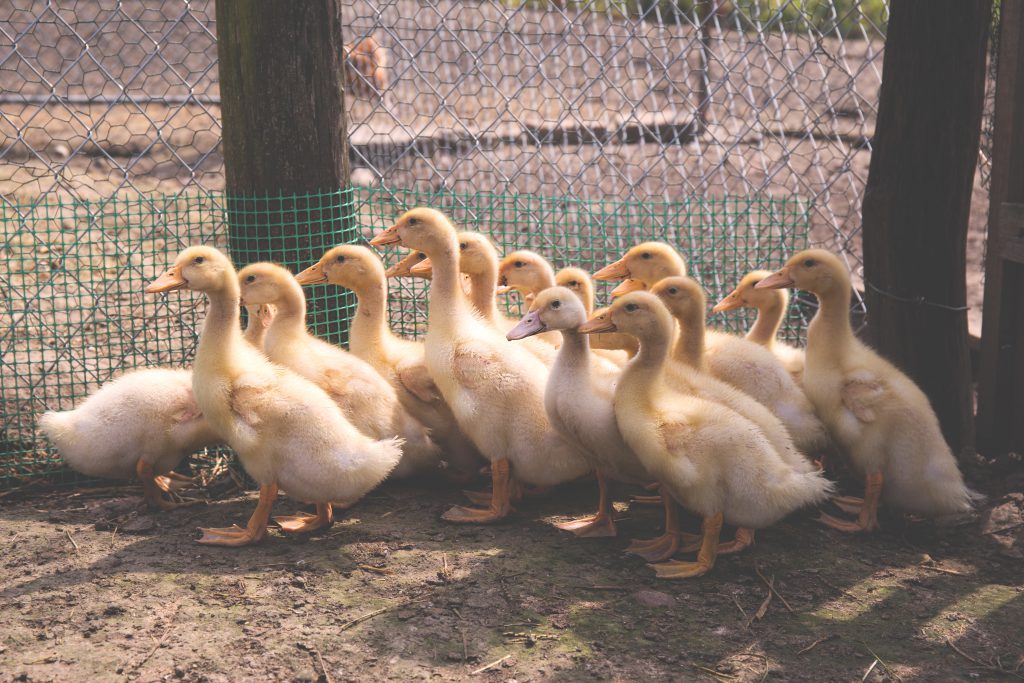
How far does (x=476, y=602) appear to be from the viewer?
419 centimetres

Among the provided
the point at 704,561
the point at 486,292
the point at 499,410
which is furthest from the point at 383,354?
the point at 704,561

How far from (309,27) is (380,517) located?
2472 millimetres

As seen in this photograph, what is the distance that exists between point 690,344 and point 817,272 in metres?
0.72

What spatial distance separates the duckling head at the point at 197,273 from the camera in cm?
470

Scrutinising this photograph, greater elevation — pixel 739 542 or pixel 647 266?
pixel 647 266

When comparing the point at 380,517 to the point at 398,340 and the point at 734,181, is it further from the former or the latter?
the point at 734,181

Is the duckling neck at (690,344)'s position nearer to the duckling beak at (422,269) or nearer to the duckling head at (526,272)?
the duckling head at (526,272)

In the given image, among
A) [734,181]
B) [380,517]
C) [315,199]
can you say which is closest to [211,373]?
[380,517]

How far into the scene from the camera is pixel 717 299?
23.5ft

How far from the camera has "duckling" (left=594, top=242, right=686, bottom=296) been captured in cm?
582

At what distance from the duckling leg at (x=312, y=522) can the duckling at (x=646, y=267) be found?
6.58ft

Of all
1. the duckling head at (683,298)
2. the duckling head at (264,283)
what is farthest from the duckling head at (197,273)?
the duckling head at (683,298)

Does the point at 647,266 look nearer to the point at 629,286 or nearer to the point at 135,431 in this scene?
the point at 629,286

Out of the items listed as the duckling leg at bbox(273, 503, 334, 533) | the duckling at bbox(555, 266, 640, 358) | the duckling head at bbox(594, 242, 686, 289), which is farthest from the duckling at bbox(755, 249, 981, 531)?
the duckling leg at bbox(273, 503, 334, 533)
